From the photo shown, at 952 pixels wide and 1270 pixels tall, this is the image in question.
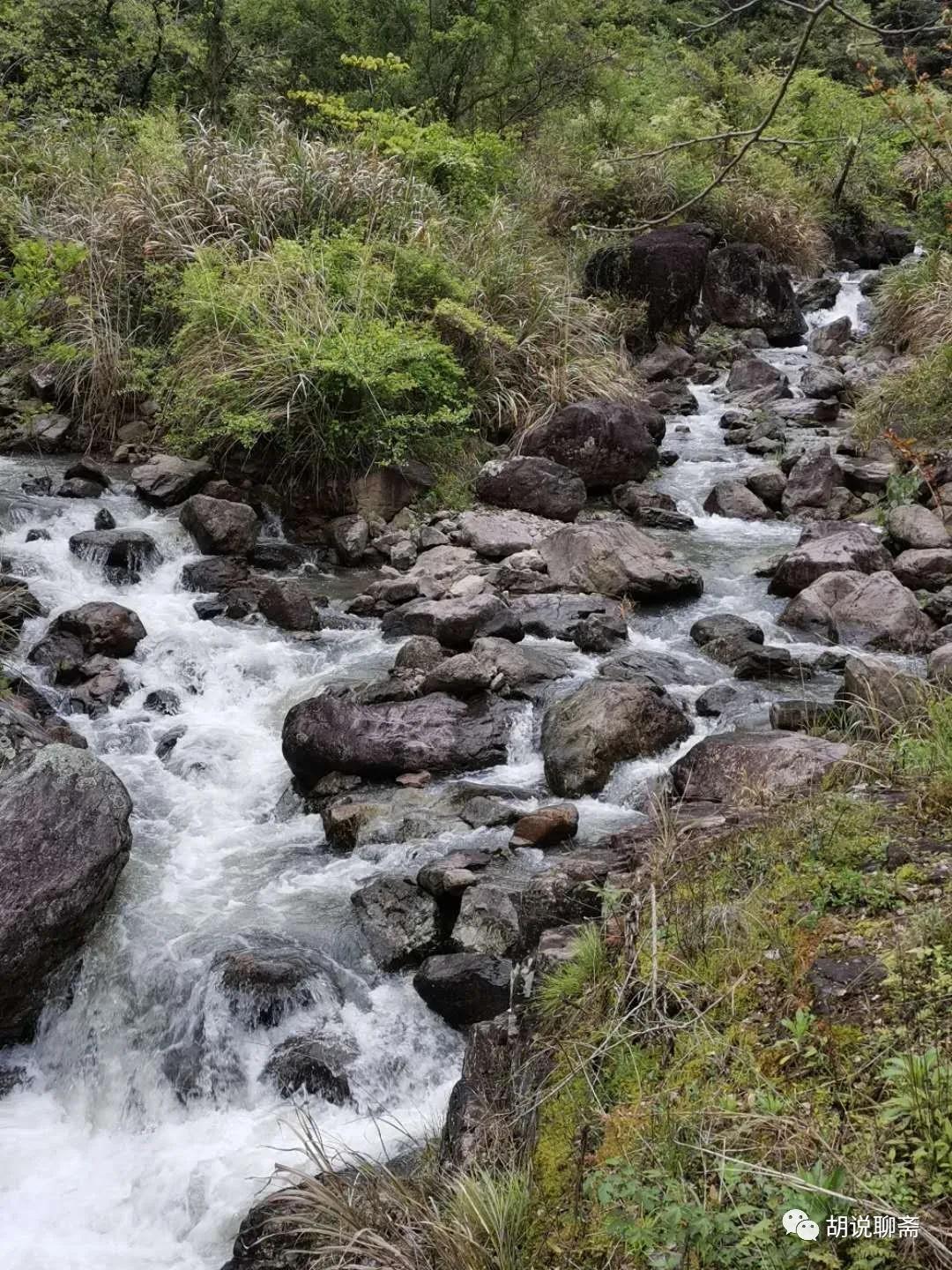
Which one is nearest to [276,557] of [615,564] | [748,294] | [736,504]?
[615,564]

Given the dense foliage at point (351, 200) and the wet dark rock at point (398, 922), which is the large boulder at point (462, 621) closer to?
the dense foliage at point (351, 200)

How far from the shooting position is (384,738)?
6.22m

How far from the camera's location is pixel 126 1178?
406cm

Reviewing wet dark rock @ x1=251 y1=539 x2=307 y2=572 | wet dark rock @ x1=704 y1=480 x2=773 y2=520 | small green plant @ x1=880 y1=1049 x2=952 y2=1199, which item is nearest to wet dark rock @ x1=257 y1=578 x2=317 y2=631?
wet dark rock @ x1=251 y1=539 x2=307 y2=572

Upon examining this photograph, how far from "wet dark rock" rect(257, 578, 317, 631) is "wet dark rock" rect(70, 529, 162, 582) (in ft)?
3.91

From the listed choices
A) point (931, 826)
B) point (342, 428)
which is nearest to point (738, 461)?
point (342, 428)

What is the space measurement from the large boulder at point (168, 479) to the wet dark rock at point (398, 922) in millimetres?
5565

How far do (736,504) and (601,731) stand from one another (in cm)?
508

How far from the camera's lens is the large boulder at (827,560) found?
836 cm

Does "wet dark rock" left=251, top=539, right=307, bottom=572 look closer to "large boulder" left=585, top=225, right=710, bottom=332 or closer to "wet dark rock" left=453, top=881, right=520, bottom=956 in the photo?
"wet dark rock" left=453, top=881, right=520, bottom=956

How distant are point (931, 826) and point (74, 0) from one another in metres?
15.8

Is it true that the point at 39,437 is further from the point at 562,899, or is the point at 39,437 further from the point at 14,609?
the point at 562,899

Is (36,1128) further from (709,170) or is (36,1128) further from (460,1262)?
(709,170)

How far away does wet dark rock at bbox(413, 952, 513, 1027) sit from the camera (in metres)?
4.32
